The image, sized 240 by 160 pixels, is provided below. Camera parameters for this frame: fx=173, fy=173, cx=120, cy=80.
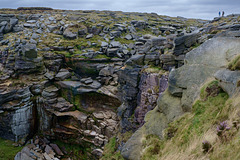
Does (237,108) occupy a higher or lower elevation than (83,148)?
higher

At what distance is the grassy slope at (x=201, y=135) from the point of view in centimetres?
477

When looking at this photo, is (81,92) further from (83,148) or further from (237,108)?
(237,108)

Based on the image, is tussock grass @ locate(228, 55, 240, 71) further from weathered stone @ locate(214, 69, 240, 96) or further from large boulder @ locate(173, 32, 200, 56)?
large boulder @ locate(173, 32, 200, 56)

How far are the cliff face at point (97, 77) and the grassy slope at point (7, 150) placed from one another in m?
1.14

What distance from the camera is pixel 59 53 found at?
31.1 metres

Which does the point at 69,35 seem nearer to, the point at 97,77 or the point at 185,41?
the point at 97,77

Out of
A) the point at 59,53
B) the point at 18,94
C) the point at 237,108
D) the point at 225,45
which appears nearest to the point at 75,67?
the point at 59,53

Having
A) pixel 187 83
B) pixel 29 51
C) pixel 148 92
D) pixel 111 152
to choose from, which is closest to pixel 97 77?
pixel 29 51

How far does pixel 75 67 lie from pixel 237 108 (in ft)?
89.5

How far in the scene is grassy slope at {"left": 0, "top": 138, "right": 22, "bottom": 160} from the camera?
22984 mm

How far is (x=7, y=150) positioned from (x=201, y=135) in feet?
89.2

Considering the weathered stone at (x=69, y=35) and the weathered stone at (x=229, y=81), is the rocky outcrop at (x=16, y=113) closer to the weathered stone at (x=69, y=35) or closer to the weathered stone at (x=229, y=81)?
the weathered stone at (x=69, y=35)

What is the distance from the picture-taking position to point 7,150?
24109mm

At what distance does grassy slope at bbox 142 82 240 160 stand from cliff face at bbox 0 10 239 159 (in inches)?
36.0
